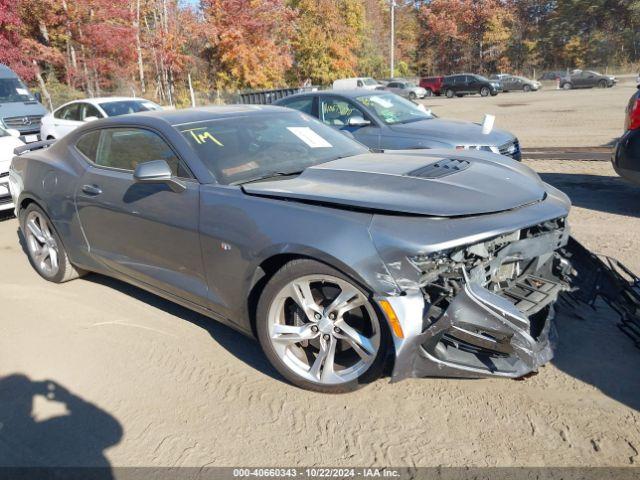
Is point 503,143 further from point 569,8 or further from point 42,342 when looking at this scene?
point 569,8

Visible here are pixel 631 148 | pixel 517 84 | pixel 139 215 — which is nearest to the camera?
pixel 139 215

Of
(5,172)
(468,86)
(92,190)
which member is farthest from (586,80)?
(92,190)

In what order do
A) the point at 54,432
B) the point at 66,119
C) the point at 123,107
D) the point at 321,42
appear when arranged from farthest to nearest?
the point at 321,42
the point at 66,119
the point at 123,107
the point at 54,432

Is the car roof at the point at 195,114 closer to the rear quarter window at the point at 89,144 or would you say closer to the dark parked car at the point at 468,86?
the rear quarter window at the point at 89,144

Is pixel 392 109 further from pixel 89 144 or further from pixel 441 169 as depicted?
pixel 441 169

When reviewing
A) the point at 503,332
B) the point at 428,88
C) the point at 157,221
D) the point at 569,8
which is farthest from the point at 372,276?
the point at 569,8

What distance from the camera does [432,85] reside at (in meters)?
43.2

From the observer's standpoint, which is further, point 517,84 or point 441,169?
point 517,84

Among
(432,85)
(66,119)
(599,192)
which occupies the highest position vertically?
(66,119)

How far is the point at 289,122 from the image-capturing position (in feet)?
13.9

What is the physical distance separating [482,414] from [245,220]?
1.66m

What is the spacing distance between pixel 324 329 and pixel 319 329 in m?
0.03

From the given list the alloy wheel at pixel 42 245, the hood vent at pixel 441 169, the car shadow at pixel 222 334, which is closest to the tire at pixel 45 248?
the alloy wheel at pixel 42 245

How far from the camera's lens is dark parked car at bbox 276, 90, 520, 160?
7125 mm
